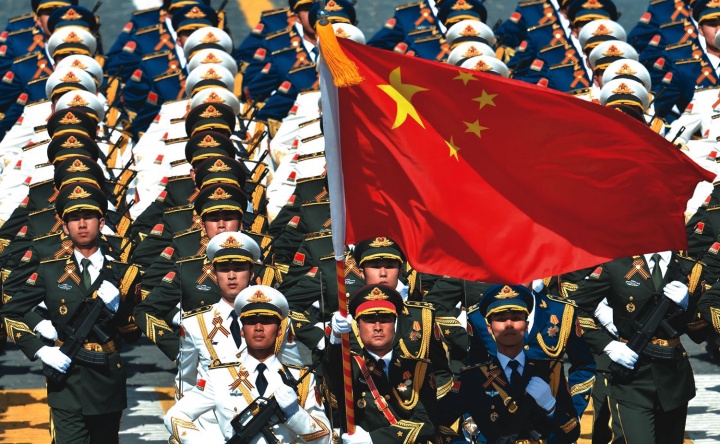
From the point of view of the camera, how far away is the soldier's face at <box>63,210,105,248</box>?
681 inches

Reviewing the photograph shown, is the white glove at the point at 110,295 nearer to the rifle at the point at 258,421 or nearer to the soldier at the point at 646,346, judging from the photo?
the rifle at the point at 258,421

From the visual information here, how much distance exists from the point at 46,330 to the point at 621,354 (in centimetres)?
454

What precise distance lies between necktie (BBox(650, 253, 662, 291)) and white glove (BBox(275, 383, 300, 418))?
12.2 feet

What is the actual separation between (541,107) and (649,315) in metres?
3.86

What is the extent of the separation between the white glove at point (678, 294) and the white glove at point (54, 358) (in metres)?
4.74

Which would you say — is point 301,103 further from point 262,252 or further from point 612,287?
point 612,287

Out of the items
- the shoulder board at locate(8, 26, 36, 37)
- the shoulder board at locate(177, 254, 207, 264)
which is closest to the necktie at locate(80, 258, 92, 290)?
the shoulder board at locate(177, 254, 207, 264)

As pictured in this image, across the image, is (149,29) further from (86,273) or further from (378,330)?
(378,330)

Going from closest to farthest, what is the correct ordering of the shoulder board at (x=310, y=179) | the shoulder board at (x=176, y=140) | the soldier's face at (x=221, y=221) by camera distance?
the soldier's face at (x=221, y=221) → the shoulder board at (x=310, y=179) → the shoulder board at (x=176, y=140)

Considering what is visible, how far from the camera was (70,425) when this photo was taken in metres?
17.0

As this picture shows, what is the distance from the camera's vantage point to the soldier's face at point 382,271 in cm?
1636

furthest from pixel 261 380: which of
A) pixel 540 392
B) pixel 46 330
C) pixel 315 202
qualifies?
pixel 315 202

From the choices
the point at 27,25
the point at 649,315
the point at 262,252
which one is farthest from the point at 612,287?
the point at 27,25

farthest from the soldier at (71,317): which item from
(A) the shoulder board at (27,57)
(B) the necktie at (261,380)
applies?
(A) the shoulder board at (27,57)
